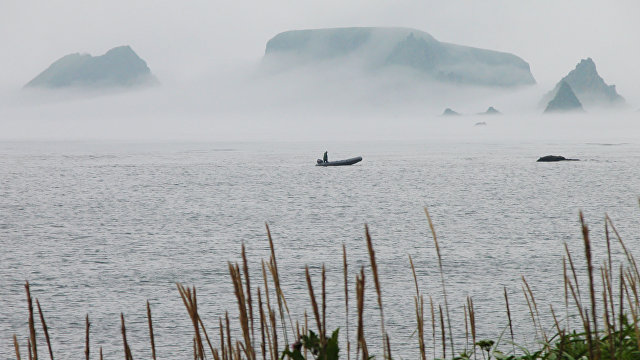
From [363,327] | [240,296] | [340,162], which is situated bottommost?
[340,162]

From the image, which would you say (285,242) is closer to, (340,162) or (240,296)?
(240,296)

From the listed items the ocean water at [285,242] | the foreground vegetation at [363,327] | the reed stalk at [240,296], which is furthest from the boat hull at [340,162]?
the reed stalk at [240,296]

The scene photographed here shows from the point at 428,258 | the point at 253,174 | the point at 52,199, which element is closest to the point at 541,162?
the point at 253,174

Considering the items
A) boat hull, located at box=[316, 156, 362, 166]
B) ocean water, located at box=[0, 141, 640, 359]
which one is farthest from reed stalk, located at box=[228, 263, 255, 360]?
boat hull, located at box=[316, 156, 362, 166]

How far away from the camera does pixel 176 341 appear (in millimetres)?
16750

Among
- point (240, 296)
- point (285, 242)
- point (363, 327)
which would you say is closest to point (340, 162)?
point (285, 242)

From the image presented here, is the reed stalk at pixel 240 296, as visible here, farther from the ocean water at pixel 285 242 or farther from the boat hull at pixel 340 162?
the boat hull at pixel 340 162

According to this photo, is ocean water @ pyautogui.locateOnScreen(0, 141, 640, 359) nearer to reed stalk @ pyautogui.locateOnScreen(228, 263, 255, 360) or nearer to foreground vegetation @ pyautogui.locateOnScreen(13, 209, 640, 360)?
foreground vegetation @ pyautogui.locateOnScreen(13, 209, 640, 360)

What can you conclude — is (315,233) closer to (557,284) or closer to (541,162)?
(557,284)

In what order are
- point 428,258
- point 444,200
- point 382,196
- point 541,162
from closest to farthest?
point 428,258, point 444,200, point 382,196, point 541,162

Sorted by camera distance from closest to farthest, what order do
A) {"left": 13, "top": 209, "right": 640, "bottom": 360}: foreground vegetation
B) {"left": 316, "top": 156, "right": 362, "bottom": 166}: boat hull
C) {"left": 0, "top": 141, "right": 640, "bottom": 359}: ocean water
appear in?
{"left": 13, "top": 209, "right": 640, "bottom": 360}: foreground vegetation → {"left": 0, "top": 141, "right": 640, "bottom": 359}: ocean water → {"left": 316, "top": 156, "right": 362, "bottom": 166}: boat hull

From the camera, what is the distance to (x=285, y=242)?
3378cm

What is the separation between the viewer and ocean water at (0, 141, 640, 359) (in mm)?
18797

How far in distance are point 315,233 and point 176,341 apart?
814 inches
